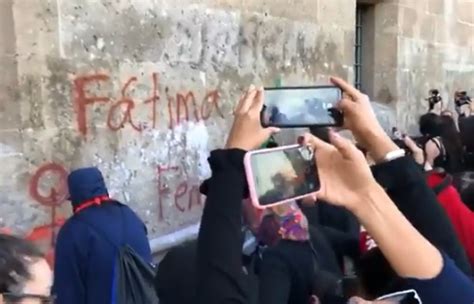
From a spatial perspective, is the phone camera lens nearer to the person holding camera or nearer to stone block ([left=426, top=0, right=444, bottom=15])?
the person holding camera

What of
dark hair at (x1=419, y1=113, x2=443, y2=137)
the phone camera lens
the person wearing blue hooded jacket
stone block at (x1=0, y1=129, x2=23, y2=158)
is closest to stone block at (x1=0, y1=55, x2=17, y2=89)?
stone block at (x1=0, y1=129, x2=23, y2=158)

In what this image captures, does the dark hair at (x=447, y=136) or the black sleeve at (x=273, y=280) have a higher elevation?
the dark hair at (x=447, y=136)

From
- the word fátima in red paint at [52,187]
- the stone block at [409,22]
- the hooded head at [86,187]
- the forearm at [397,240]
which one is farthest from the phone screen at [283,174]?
the stone block at [409,22]

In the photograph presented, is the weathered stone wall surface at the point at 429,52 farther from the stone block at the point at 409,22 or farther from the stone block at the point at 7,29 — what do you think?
the stone block at the point at 7,29

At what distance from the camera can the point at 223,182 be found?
212 centimetres

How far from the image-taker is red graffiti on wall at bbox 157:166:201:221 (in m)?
6.14

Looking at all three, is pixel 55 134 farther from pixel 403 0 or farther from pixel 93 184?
pixel 403 0

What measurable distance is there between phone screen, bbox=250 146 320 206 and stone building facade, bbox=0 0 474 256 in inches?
125

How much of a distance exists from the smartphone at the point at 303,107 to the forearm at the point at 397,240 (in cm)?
43

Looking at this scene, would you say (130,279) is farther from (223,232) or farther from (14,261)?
(14,261)

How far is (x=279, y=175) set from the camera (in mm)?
1878

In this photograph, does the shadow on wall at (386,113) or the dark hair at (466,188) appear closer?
the dark hair at (466,188)

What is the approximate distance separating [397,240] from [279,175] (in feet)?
0.93

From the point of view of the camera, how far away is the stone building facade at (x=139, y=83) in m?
4.90
